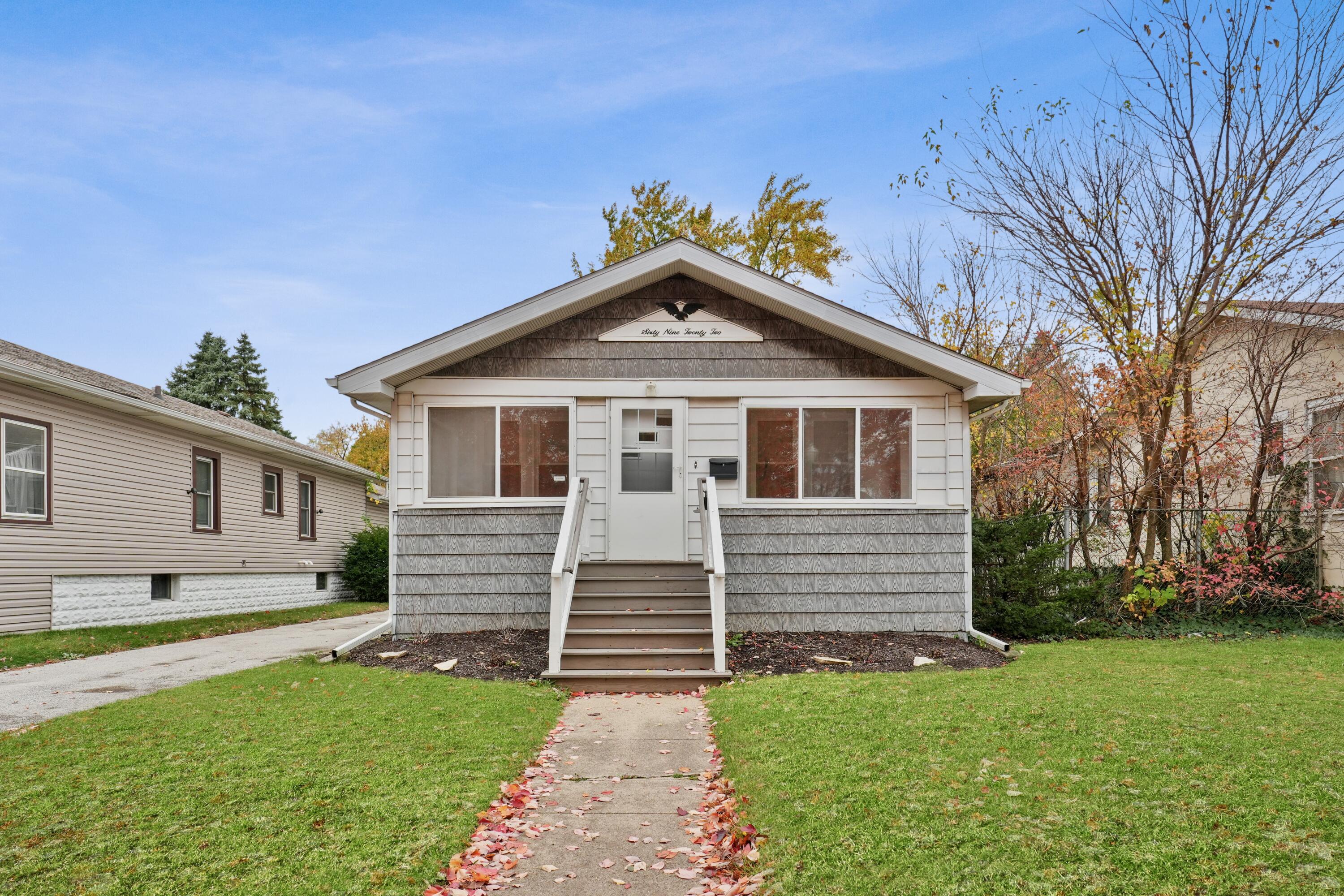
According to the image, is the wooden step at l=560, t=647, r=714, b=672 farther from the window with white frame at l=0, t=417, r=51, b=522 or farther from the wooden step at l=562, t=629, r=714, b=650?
the window with white frame at l=0, t=417, r=51, b=522

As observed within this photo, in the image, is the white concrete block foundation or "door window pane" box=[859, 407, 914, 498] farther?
the white concrete block foundation

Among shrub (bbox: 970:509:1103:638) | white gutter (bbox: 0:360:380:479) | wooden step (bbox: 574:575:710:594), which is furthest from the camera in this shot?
white gutter (bbox: 0:360:380:479)

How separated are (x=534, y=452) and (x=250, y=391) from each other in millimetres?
29419

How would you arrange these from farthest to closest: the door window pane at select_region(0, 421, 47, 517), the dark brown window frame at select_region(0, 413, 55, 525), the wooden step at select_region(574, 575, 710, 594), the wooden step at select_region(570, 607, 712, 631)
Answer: the door window pane at select_region(0, 421, 47, 517) → the dark brown window frame at select_region(0, 413, 55, 525) → the wooden step at select_region(574, 575, 710, 594) → the wooden step at select_region(570, 607, 712, 631)

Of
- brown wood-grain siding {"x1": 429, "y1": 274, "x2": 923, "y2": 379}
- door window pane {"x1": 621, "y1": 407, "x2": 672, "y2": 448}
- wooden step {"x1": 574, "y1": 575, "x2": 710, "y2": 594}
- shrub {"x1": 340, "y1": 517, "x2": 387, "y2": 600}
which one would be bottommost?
shrub {"x1": 340, "y1": 517, "x2": 387, "y2": 600}

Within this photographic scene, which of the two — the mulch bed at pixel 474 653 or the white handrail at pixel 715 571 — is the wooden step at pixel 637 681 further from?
the mulch bed at pixel 474 653

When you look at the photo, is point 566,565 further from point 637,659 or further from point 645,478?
point 645,478

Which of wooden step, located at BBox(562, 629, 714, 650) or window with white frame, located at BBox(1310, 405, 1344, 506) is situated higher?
window with white frame, located at BBox(1310, 405, 1344, 506)

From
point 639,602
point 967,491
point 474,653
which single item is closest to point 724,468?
point 639,602

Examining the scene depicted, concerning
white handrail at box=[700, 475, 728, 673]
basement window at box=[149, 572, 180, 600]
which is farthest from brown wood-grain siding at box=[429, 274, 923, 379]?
basement window at box=[149, 572, 180, 600]

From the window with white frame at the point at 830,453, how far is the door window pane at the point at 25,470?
31.2 feet

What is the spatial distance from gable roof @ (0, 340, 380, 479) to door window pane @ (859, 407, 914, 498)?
10241 mm

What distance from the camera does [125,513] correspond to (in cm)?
1360

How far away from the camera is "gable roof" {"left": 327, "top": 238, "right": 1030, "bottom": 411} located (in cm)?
941
